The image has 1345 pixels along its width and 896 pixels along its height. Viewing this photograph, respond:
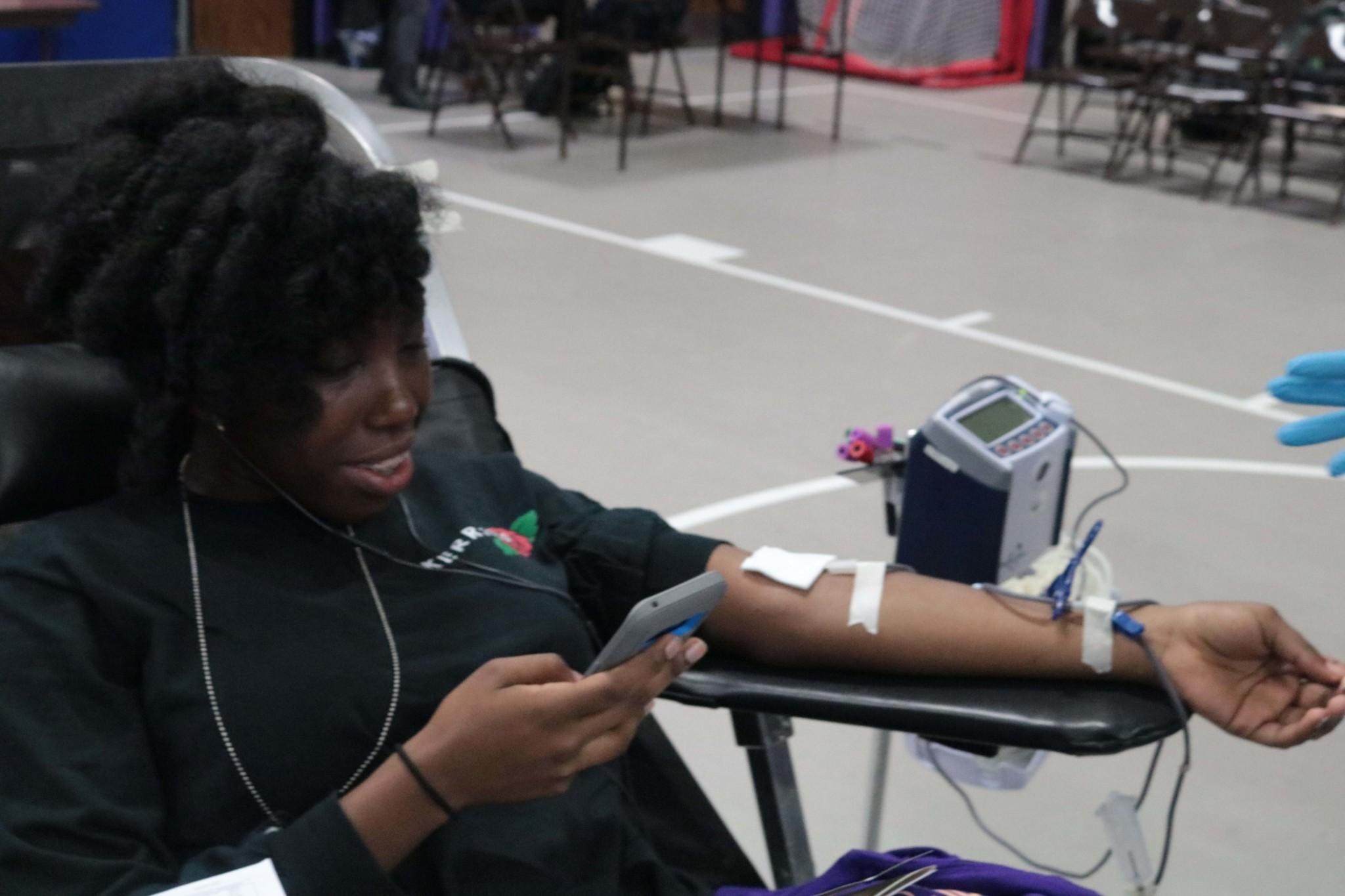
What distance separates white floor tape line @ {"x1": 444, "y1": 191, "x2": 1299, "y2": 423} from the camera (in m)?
4.05

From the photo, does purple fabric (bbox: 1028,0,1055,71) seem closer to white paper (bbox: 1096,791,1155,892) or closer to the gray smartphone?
white paper (bbox: 1096,791,1155,892)

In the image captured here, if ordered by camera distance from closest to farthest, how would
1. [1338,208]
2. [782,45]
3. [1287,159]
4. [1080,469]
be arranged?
1. [1080,469]
2. [1338,208]
3. [1287,159]
4. [782,45]

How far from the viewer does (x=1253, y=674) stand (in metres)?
1.32

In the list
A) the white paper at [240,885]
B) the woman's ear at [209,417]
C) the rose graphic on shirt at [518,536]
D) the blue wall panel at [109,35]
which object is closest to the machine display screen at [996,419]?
the rose graphic on shirt at [518,536]

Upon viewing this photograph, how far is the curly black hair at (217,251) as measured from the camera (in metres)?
1.12

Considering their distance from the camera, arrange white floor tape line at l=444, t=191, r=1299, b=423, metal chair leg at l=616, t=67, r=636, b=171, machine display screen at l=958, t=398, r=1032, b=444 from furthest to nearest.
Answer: metal chair leg at l=616, t=67, r=636, b=171 < white floor tape line at l=444, t=191, r=1299, b=423 < machine display screen at l=958, t=398, r=1032, b=444

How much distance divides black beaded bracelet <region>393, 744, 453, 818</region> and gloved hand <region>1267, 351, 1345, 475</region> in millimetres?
750

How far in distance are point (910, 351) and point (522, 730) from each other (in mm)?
3367

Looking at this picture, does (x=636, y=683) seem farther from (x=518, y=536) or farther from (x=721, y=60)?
(x=721, y=60)

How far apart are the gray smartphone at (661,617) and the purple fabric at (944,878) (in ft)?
0.74

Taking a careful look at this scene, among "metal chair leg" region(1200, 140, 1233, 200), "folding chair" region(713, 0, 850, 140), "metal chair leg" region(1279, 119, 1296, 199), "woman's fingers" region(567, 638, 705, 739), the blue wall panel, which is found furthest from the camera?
"folding chair" region(713, 0, 850, 140)

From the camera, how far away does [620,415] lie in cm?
369

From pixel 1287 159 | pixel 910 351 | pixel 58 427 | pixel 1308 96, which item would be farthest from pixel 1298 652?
pixel 1308 96

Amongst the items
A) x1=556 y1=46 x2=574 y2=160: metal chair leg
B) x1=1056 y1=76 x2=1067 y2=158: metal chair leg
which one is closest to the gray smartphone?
x1=556 y1=46 x2=574 y2=160: metal chair leg
